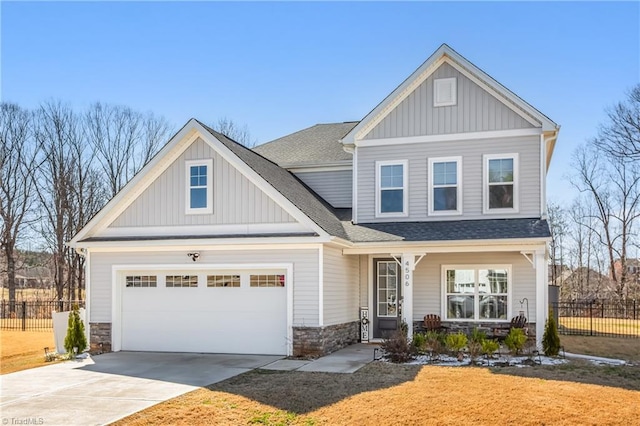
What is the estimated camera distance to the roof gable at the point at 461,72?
53.0ft

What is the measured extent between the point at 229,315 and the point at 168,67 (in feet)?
34.6

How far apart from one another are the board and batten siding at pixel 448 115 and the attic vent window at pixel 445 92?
3.5 inches

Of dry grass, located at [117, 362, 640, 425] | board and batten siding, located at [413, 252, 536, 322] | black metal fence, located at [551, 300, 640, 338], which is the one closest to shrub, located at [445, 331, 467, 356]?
dry grass, located at [117, 362, 640, 425]

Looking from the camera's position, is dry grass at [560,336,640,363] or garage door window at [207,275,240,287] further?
dry grass at [560,336,640,363]

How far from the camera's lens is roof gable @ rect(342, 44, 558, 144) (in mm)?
16141

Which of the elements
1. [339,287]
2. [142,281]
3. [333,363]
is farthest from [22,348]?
[333,363]

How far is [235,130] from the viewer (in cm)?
4291

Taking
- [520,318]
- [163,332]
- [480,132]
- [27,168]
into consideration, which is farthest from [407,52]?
[27,168]

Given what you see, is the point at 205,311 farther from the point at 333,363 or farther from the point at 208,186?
the point at 333,363

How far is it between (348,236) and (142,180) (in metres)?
5.55

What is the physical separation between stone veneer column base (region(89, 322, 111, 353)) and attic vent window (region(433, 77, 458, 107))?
1057 cm

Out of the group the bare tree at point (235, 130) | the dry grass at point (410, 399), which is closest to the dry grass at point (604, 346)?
the dry grass at point (410, 399)

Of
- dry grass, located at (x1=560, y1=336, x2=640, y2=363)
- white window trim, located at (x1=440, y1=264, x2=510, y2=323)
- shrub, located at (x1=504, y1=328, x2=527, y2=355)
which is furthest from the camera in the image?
white window trim, located at (x1=440, y1=264, x2=510, y2=323)

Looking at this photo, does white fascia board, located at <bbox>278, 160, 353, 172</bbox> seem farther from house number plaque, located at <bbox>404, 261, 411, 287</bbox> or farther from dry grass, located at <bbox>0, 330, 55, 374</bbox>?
dry grass, located at <bbox>0, 330, 55, 374</bbox>
